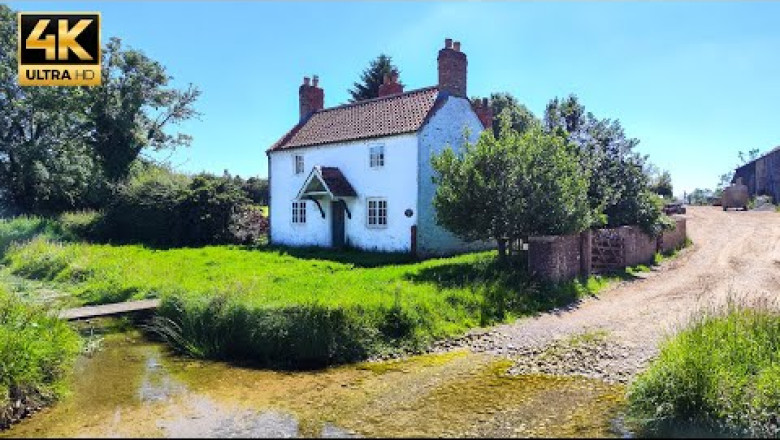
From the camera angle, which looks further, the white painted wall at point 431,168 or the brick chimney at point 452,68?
the brick chimney at point 452,68

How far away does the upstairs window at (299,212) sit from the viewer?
2831 centimetres

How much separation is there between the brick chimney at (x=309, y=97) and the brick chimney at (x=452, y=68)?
1007cm

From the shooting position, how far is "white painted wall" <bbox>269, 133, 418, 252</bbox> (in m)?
23.1

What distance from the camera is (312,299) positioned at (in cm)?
1216

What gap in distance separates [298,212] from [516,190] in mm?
14450

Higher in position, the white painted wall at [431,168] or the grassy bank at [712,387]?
the white painted wall at [431,168]

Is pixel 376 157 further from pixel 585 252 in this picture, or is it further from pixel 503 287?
pixel 503 287

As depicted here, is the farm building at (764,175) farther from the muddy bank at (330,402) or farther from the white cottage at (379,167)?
the muddy bank at (330,402)

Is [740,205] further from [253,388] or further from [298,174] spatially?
[253,388]

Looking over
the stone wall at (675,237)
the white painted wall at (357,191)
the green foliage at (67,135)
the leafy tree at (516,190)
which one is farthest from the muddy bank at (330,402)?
the green foliage at (67,135)

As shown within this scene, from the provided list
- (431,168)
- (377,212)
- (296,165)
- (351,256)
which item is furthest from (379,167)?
(296,165)

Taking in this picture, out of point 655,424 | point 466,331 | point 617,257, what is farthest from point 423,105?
point 655,424

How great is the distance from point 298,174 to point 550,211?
49.5 ft

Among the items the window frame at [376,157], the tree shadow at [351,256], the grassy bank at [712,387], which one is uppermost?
the window frame at [376,157]
